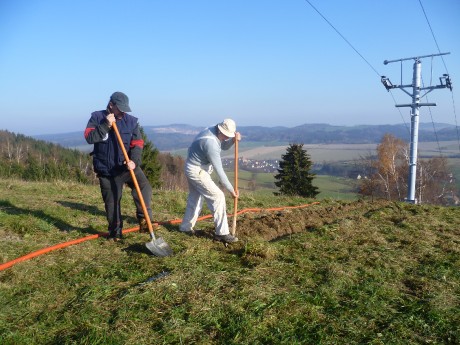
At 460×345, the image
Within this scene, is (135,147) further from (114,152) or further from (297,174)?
(297,174)

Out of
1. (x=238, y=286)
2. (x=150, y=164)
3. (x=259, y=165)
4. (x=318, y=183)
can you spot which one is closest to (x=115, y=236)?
(x=238, y=286)

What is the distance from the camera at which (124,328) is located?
347cm

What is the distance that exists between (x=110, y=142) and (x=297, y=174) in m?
26.4

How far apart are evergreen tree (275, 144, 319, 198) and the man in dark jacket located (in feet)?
81.8

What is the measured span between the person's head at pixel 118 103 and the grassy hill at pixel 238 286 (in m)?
2.07

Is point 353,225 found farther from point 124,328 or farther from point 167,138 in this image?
point 167,138

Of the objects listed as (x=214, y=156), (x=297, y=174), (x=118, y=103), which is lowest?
(x=297, y=174)

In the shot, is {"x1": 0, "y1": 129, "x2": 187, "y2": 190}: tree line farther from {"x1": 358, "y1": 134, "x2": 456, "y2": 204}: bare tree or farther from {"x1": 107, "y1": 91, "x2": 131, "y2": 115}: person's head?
{"x1": 107, "y1": 91, "x2": 131, "y2": 115}: person's head

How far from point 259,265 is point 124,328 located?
6.72 ft

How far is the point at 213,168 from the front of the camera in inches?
241

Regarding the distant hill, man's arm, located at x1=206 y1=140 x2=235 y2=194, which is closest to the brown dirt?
man's arm, located at x1=206 y1=140 x2=235 y2=194

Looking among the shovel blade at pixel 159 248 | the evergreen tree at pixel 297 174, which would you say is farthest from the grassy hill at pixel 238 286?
the evergreen tree at pixel 297 174

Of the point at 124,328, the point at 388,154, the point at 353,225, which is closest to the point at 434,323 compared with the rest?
the point at 124,328

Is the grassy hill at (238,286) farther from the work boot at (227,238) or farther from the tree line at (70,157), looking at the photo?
the tree line at (70,157)
